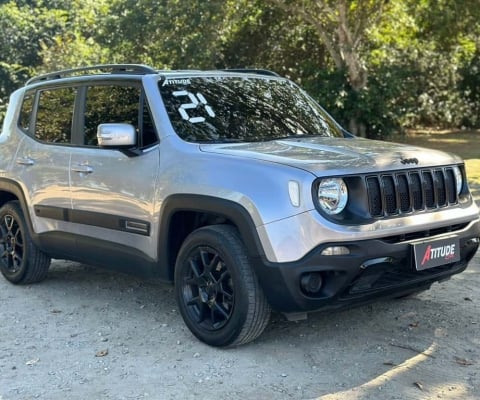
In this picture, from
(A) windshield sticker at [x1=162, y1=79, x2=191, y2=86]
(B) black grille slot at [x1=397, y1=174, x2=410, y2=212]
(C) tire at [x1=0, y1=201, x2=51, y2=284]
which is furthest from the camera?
(C) tire at [x1=0, y1=201, x2=51, y2=284]

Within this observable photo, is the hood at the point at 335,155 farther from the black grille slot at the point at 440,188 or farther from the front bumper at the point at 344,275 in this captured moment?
the front bumper at the point at 344,275

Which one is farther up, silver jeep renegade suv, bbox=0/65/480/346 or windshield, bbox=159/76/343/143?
windshield, bbox=159/76/343/143

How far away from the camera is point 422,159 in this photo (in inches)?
171

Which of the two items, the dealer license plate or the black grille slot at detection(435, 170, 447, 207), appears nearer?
the dealer license plate

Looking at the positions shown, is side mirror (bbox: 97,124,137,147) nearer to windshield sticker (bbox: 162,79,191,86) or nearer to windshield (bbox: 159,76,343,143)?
windshield (bbox: 159,76,343,143)

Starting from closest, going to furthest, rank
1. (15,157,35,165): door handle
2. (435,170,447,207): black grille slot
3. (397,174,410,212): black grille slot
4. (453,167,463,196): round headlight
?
(397,174,410,212): black grille slot, (435,170,447,207): black grille slot, (453,167,463,196): round headlight, (15,157,35,165): door handle

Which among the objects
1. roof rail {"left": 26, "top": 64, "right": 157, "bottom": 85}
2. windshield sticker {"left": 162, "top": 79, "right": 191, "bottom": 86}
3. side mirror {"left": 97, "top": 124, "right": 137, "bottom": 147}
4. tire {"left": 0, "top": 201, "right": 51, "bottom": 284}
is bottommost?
tire {"left": 0, "top": 201, "right": 51, "bottom": 284}

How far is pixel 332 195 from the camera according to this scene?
3.92 metres

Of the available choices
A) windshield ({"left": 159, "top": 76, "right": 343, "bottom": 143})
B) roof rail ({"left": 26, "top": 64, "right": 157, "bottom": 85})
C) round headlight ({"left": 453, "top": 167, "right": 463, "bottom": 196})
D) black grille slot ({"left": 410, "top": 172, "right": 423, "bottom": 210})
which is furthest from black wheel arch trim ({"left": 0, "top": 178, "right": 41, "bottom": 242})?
round headlight ({"left": 453, "top": 167, "right": 463, "bottom": 196})

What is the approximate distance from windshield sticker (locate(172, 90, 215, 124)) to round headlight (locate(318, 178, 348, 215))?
4.25 feet

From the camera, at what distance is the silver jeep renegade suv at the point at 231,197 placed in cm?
389

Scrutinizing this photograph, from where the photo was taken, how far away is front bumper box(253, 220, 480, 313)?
383cm

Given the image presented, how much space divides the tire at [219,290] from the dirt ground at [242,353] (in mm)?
161

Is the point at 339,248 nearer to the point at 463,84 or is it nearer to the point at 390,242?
the point at 390,242
